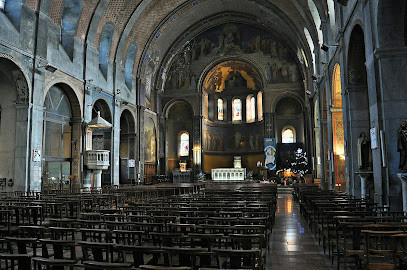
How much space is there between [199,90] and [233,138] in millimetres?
6206

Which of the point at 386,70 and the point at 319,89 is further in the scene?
the point at 319,89

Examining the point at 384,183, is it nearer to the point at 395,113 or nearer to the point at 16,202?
the point at 395,113

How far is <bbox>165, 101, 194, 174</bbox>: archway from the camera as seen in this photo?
33188mm

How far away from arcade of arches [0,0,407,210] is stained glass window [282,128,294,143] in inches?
3.8

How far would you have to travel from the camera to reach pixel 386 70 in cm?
935

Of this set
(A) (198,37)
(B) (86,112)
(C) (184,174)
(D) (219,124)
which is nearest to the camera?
(B) (86,112)

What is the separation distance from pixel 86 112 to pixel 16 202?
39.1 feet

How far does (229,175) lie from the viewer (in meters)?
27.7

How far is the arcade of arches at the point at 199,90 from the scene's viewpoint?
1086 centimetres

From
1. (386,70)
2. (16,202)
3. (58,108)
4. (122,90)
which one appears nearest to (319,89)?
(386,70)

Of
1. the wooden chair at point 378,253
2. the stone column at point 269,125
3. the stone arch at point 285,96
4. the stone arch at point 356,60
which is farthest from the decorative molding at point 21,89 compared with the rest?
the stone arch at point 285,96

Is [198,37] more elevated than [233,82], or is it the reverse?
[198,37]

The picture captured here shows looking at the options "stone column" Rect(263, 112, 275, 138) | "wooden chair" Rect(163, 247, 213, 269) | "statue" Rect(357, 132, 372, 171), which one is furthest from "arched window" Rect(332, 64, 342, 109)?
"wooden chair" Rect(163, 247, 213, 269)

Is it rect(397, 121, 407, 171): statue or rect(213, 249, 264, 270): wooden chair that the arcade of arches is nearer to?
rect(397, 121, 407, 171): statue
